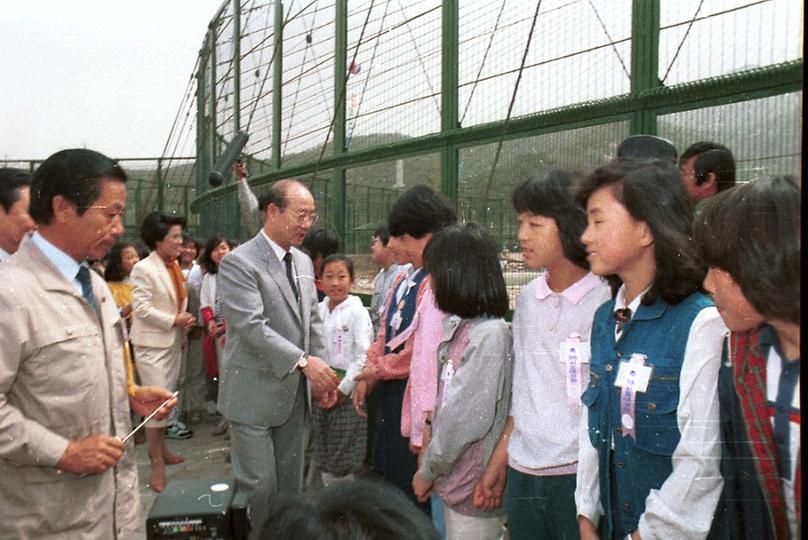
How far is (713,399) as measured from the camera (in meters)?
0.77

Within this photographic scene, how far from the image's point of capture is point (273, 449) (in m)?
1.88

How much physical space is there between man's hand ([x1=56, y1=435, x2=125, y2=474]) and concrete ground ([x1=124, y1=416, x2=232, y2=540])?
45 centimetres

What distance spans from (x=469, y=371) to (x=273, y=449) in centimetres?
80

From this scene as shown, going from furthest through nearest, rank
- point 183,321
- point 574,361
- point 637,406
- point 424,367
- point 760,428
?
point 183,321 → point 424,367 → point 574,361 → point 637,406 → point 760,428

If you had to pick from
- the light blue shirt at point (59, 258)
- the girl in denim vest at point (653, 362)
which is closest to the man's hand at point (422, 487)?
the girl in denim vest at point (653, 362)

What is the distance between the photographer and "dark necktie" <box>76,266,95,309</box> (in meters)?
1.04

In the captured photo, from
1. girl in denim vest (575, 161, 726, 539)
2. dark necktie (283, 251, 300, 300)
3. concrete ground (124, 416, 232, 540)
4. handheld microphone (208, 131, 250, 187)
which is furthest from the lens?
dark necktie (283, 251, 300, 300)

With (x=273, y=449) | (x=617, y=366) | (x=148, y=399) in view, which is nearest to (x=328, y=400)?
(x=273, y=449)

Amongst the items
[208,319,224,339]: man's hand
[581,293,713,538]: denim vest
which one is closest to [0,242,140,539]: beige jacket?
[581,293,713,538]: denim vest

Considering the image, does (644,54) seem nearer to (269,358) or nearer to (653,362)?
(653,362)

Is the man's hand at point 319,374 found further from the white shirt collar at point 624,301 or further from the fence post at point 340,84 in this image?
the white shirt collar at point 624,301

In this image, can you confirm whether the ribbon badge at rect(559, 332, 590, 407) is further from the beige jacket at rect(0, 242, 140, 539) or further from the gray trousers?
the gray trousers

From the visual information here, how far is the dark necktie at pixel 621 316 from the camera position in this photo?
3.03 feet

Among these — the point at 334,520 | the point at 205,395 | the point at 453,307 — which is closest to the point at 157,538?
the point at 334,520
